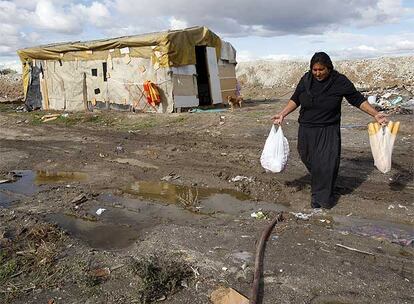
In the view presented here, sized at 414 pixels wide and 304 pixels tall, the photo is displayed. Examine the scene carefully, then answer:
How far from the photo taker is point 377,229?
449 centimetres

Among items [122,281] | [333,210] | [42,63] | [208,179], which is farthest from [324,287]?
[42,63]

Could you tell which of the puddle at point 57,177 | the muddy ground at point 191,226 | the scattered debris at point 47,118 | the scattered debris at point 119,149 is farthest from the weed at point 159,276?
the scattered debris at point 47,118

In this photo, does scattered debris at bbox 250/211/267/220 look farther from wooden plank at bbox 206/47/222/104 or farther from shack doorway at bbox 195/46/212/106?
shack doorway at bbox 195/46/212/106

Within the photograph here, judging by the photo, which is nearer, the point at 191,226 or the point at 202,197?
the point at 191,226

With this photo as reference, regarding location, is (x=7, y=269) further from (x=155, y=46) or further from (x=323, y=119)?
(x=155, y=46)

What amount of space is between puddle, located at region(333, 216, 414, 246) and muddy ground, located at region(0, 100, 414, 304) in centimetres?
2

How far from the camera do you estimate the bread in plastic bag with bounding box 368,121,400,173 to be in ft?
16.5

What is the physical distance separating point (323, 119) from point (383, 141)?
0.78m

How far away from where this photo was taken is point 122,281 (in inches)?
133

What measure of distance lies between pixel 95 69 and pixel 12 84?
23485 millimetres

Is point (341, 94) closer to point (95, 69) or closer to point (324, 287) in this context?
point (324, 287)

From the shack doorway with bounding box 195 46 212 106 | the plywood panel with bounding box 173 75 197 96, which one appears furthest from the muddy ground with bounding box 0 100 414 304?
the shack doorway with bounding box 195 46 212 106

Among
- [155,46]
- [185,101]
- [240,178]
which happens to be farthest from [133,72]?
[240,178]

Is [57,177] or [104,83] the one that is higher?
[104,83]
